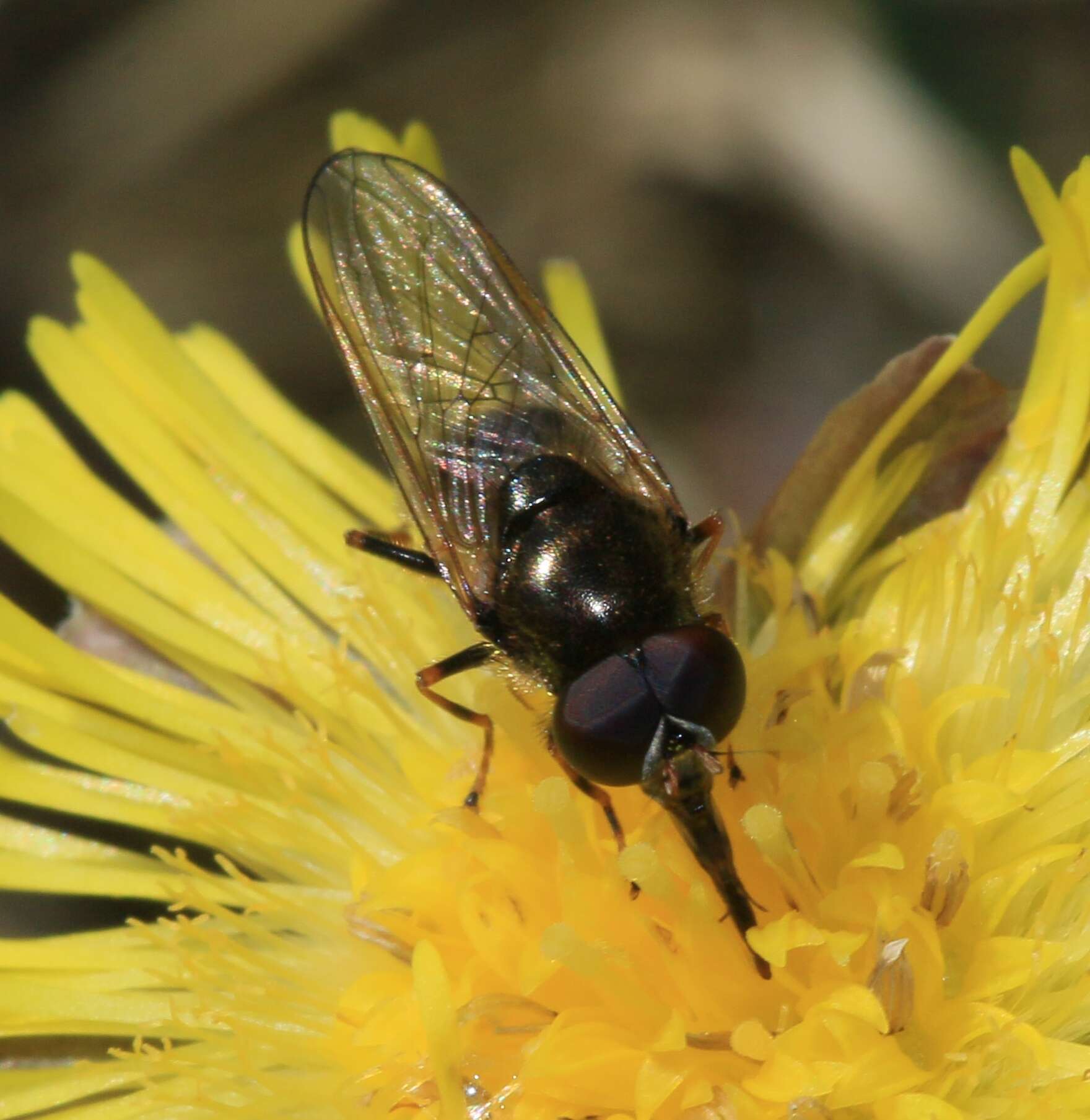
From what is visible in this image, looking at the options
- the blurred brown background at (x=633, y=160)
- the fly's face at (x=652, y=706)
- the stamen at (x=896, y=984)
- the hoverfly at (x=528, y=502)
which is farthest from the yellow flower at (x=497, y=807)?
the blurred brown background at (x=633, y=160)

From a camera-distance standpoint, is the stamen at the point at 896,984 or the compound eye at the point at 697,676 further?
the stamen at the point at 896,984

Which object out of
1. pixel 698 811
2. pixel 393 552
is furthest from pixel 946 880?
pixel 393 552

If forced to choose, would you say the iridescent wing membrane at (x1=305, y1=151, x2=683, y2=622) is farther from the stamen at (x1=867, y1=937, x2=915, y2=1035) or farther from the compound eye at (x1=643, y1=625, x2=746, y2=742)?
the stamen at (x1=867, y1=937, x2=915, y2=1035)

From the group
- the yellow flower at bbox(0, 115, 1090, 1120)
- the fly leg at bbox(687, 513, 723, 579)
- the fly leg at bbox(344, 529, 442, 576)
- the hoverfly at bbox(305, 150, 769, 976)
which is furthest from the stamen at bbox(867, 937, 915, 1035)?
the fly leg at bbox(344, 529, 442, 576)

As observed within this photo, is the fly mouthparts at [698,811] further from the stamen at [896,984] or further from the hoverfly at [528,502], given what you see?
the stamen at [896,984]

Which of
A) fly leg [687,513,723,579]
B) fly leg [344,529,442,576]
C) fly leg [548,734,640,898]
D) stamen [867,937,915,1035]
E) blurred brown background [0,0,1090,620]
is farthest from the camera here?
blurred brown background [0,0,1090,620]

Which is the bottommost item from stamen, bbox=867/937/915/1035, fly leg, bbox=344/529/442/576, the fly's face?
stamen, bbox=867/937/915/1035

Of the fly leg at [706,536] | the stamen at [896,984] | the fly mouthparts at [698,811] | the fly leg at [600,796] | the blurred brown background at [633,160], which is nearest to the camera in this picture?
the fly mouthparts at [698,811]
